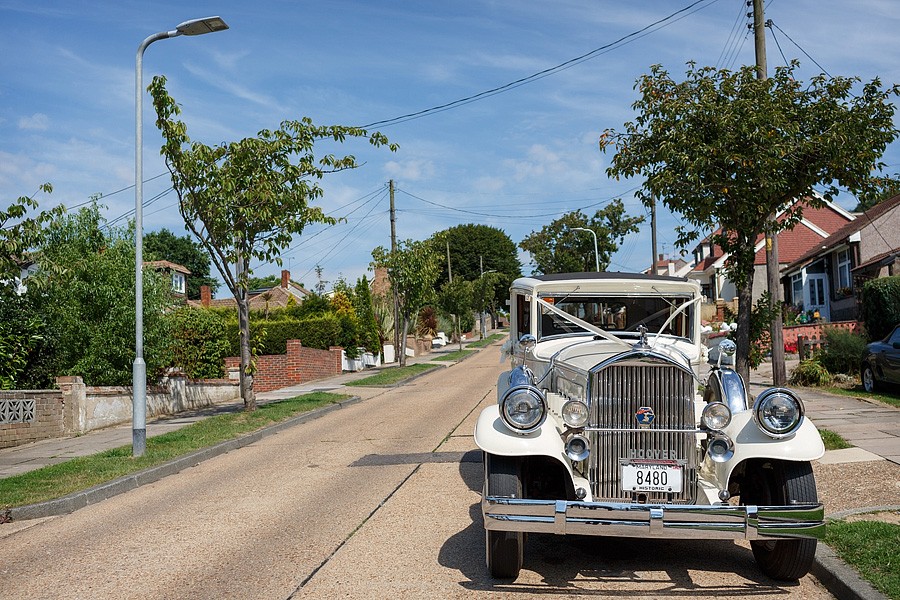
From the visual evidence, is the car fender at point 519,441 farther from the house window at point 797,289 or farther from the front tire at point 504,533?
the house window at point 797,289

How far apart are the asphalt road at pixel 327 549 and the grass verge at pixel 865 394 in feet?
28.1

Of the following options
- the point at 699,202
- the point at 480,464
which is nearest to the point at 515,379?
the point at 480,464

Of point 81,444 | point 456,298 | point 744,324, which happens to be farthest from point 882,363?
point 456,298

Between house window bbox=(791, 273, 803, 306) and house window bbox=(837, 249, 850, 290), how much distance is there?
4104mm

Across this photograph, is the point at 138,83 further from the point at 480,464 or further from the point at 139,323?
the point at 480,464

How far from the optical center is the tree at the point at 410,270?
33656 millimetres

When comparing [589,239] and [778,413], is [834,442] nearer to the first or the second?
[778,413]

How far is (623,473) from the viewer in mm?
5496

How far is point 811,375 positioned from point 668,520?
14765mm

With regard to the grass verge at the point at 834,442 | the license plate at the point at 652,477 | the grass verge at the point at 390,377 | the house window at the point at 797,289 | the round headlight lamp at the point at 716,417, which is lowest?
the grass verge at the point at 834,442

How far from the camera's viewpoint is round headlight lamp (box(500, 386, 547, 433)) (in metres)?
5.48

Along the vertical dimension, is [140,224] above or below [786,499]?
above

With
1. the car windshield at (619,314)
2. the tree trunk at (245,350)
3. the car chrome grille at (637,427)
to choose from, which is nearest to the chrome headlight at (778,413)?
the car chrome grille at (637,427)

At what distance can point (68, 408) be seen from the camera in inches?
604
